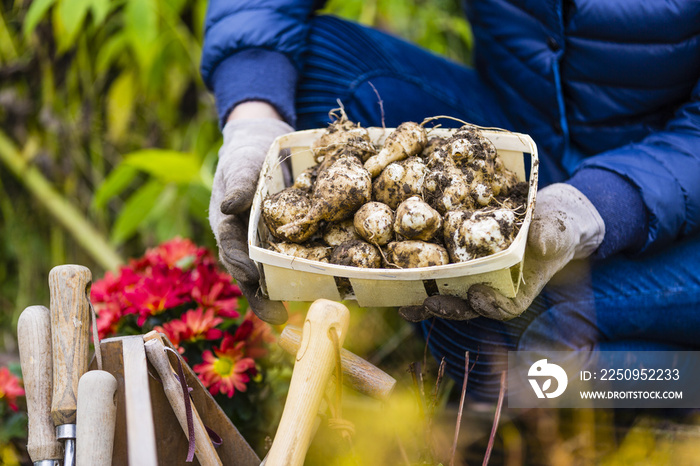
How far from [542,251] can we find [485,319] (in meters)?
0.31

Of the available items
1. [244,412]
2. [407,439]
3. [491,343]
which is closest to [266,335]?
[244,412]

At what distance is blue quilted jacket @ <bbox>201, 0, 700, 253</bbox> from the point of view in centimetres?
100

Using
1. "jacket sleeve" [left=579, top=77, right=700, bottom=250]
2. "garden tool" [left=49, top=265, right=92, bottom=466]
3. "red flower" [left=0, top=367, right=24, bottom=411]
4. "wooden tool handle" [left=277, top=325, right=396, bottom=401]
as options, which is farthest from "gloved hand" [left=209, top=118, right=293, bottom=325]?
"jacket sleeve" [left=579, top=77, right=700, bottom=250]

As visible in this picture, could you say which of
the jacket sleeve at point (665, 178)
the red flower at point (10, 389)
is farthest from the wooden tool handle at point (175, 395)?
→ the jacket sleeve at point (665, 178)

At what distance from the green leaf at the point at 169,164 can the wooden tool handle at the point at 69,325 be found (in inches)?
32.0

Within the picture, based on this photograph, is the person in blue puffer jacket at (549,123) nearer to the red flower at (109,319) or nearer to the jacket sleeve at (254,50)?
the jacket sleeve at (254,50)

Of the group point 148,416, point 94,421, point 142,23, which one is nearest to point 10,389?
point 94,421

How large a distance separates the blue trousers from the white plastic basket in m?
0.14

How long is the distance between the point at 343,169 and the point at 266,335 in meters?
0.42

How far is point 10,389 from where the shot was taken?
1048 millimetres

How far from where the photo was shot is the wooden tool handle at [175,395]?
691 mm

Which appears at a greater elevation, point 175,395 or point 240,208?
point 240,208

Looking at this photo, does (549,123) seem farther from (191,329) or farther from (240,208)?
(191,329)

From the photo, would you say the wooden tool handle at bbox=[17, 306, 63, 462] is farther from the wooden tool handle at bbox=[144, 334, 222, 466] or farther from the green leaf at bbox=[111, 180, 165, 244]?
the green leaf at bbox=[111, 180, 165, 244]
